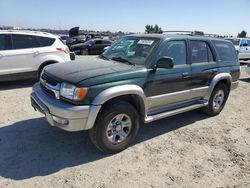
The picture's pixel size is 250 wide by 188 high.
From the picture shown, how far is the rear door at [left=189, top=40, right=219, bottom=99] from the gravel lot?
79 centimetres

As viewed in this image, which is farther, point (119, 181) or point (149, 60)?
point (149, 60)

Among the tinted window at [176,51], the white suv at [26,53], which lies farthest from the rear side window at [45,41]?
the tinted window at [176,51]

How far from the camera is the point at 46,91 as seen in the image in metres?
4.26

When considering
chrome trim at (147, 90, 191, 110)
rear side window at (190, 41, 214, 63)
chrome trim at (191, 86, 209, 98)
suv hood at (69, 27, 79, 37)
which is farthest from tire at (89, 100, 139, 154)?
suv hood at (69, 27, 79, 37)

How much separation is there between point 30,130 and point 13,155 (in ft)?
3.05

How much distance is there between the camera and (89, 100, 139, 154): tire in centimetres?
386

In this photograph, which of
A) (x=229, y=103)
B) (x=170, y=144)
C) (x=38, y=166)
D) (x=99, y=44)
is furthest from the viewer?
(x=99, y=44)

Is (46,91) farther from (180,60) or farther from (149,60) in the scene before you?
(180,60)

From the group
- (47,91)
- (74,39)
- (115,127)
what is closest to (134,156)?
(115,127)

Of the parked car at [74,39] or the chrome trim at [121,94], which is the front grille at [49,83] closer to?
the chrome trim at [121,94]

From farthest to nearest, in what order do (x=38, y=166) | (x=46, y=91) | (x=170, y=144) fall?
(x=170, y=144) < (x=46, y=91) < (x=38, y=166)

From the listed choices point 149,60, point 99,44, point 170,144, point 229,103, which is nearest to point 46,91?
point 149,60

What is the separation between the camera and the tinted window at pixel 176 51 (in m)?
4.73

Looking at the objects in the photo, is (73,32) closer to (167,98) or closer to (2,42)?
(2,42)
